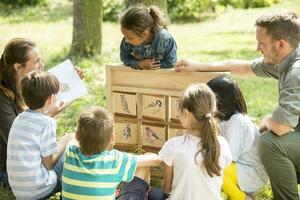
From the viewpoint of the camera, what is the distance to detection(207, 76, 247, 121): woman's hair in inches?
143

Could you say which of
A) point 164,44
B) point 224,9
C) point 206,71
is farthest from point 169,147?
point 224,9

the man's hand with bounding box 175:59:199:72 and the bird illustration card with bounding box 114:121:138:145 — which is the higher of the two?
the man's hand with bounding box 175:59:199:72

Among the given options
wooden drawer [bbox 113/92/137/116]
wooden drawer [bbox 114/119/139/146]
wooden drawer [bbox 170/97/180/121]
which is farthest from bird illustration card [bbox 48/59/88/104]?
wooden drawer [bbox 170/97/180/121]

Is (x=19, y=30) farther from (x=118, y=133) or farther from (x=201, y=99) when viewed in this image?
(x=201, y=99)

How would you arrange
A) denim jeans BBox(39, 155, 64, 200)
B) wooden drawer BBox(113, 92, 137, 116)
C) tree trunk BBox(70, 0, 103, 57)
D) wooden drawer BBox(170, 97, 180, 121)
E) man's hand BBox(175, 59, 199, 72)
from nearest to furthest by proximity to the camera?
denim jeans BBox(39, 155, 64, 200), man's hand BBox(175, 59, 199, 72), wooden drawer BBox(170, 97, 180, 121), wooden drawer BBox(113, 92, 137, 116), tree trunk BBox(70, 0, 103, 57)

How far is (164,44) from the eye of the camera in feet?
14.1

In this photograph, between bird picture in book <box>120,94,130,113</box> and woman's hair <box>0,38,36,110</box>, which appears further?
bird picture in book <box>120,94,130,113</box>

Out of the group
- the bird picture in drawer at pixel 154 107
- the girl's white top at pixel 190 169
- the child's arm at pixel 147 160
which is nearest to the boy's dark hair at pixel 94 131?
the child's arm at pixel 147 160

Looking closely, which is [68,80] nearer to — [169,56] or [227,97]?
[169,56]

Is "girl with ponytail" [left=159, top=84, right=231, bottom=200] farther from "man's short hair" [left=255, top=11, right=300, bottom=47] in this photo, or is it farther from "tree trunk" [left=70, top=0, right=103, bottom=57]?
"tree trunk" [left=70, top=0, right=103, bottom=57]

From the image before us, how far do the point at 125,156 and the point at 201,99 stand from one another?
58 centimetres

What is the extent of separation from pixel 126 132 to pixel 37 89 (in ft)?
3.24

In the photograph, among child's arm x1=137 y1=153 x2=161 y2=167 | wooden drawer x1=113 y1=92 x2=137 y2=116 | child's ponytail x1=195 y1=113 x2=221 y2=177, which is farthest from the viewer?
wooden drawer x1=113 y1=92 x2=137 y2=116

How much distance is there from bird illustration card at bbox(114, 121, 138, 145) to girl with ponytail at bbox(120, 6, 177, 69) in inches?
18.3
